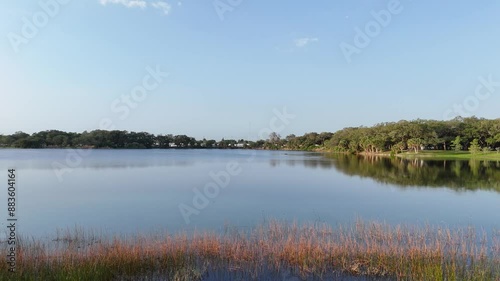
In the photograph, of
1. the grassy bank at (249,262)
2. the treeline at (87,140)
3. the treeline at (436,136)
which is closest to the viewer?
the grassy bank at (249,262)

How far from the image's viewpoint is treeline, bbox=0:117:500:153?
64188 millimetres

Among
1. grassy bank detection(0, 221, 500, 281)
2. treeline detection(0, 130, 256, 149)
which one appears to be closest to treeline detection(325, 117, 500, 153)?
grassy bank detection(0, 221, 500, 281)

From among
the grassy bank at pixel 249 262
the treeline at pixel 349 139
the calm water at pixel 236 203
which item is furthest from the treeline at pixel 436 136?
the grassy bank at pixel 249 262

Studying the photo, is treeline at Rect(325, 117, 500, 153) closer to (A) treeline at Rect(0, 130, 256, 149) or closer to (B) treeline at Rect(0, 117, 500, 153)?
(B) treeline at Rect(0, 117, 500, 153)

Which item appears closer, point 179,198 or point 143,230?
point 143,230

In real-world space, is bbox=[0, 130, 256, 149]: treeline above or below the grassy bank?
above

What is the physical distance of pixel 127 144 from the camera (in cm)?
11881

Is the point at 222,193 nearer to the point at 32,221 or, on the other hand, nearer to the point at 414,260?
the point at 32,221

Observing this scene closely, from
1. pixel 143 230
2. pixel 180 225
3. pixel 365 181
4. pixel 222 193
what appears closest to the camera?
pixel 143 230

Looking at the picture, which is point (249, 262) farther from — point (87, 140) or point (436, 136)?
point (87, 140)

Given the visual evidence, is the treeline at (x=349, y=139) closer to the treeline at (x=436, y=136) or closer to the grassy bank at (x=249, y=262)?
the treeline at (x=436, y=136)

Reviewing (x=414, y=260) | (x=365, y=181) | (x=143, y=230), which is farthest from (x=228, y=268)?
(x=365, y=181)

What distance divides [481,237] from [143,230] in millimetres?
10782

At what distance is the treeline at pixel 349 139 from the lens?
211 feet
